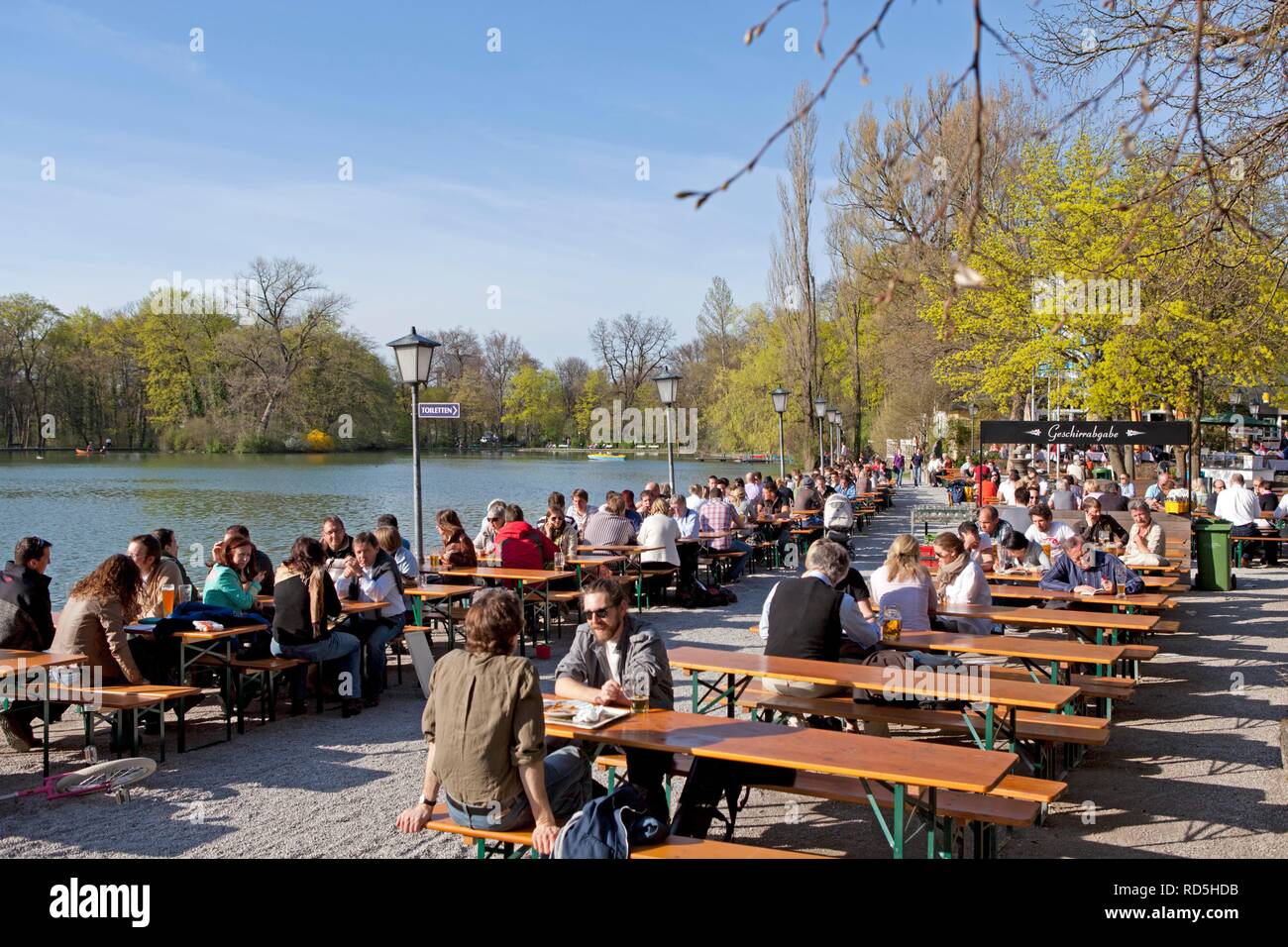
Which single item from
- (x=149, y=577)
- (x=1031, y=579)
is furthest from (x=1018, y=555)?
(x=149, y=577)

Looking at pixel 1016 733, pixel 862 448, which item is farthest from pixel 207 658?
pixel 862 448

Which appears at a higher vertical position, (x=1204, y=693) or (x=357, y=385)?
(x=357, y=385)

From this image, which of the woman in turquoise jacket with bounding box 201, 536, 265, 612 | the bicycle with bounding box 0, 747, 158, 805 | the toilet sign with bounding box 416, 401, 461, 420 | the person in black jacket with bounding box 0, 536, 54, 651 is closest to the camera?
the bicycle with bounding box 0, 747, 158, 805

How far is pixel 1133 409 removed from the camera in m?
23.7

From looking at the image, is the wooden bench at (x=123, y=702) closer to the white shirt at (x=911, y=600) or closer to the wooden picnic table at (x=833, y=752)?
the wooden picnic table at (x=833, y=752)

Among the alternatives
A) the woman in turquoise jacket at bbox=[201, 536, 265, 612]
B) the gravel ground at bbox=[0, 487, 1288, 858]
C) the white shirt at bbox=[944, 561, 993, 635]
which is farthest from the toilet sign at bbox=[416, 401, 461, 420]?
the white shirt at bbox=[944, 561, 993, 635]

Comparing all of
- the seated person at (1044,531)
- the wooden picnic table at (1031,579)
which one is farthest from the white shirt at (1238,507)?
the wooden picnic table at (1031,579)

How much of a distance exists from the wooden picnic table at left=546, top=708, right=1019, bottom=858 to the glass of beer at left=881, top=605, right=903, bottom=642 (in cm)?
212

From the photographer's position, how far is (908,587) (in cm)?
695

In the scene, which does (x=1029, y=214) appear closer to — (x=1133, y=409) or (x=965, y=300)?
(x=965, y=300)

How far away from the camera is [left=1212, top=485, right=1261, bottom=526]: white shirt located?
1563 cm

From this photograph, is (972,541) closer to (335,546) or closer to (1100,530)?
(1100,530)

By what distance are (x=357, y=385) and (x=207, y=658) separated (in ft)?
187

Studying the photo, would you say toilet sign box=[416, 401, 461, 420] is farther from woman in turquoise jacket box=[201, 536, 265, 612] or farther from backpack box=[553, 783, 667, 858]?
backpack box=[553, 783, 667, 858]
